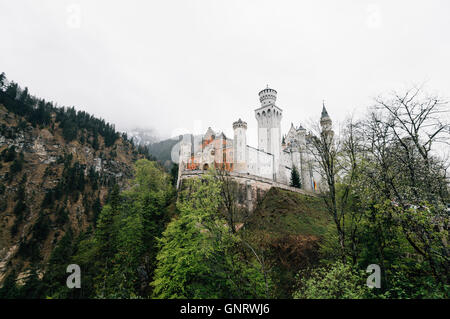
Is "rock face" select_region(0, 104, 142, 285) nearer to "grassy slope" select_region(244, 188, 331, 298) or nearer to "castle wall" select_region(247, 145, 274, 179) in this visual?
"castle wall" select_region(247, 145, 274, 179)

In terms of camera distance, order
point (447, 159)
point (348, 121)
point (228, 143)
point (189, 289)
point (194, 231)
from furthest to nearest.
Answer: point (228, 143)
point (194, 231)
point (189, 289)
point (348, 121)
point (447, 159)

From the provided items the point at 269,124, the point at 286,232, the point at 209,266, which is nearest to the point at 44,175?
the point at 269,124

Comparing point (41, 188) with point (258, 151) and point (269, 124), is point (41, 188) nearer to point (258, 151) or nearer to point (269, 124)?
point (258, 151)

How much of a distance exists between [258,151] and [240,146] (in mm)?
5448

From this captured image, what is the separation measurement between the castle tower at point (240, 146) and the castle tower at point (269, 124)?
813 cm

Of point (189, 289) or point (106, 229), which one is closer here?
point (189, 289)

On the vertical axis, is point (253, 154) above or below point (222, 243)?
above

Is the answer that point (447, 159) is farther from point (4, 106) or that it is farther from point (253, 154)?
point (4, 106)

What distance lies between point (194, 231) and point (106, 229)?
14.2 meters

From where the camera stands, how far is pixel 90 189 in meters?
102

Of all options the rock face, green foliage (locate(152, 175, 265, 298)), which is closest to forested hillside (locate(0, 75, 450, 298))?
green foliage (locate(152, 175, 265, 298))

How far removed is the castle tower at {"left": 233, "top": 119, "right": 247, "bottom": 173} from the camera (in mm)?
40219
